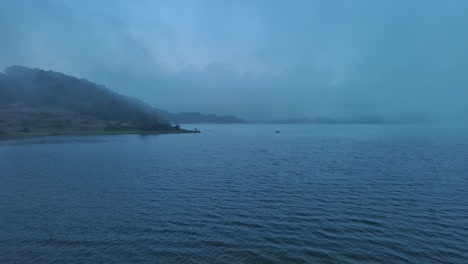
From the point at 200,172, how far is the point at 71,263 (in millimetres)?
40567

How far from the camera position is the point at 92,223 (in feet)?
105

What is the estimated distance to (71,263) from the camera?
75.9 ft

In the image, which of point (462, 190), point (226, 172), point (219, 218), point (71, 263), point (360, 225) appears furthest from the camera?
point (226, 172)

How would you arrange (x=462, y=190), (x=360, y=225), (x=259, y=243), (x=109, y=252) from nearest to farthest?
(x=109, y=252) → (x=259, y=243) → (x=360, y=225) → (x=462, y=190)

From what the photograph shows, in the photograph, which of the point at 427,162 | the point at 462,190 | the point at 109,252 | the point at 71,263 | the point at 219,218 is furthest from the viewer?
the point at 427,162

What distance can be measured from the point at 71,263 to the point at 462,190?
53.6 m

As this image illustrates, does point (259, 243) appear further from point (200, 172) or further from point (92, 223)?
point (200, 172)

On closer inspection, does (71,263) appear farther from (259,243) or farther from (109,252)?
(259,243)

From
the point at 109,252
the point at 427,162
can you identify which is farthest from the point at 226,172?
the point at 427,162

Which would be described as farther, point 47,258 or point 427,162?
point 427,162

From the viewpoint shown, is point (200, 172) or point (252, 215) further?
point (200, 172)

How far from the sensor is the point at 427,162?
73938mm

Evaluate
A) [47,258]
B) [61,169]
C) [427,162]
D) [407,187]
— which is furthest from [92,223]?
[427,162]

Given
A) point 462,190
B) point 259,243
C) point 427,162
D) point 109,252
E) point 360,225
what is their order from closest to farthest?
point 109,252
point 259,243
point 360,225
point 462,190
point 427,162
